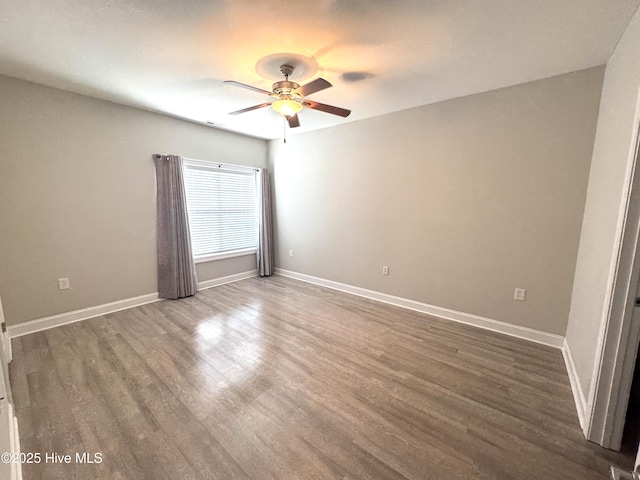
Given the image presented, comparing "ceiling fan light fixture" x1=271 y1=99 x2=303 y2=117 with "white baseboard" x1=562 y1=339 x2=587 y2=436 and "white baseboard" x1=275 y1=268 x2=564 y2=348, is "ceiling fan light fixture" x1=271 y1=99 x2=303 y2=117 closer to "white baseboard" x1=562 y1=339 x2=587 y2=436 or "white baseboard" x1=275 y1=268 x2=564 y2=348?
"white baseboard" x1=275 y1=268 x2=564 y2=348

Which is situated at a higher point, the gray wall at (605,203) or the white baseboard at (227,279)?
the gray wall at (605,203)

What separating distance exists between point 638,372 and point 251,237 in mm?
4790

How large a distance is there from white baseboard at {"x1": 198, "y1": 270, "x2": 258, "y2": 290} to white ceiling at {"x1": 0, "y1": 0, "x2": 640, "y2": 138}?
2726 mm

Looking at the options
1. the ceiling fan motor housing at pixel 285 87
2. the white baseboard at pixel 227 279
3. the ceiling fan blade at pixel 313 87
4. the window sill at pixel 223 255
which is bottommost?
the white baseboard at pixel 227 279

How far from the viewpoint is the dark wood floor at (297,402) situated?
1325mm

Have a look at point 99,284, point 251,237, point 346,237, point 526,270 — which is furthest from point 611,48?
point 99,284

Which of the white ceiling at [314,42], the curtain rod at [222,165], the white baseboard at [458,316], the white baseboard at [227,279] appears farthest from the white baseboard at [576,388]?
the curtain rod at [222,165]

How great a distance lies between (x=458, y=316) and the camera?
9.66 feet

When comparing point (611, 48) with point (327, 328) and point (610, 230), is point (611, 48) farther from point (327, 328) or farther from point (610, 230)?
point (327, 328)

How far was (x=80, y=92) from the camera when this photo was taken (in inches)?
109

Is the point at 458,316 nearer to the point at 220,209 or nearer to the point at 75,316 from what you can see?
the point at 220,209

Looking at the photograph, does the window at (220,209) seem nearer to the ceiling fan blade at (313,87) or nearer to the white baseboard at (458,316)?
the white baseboard at (458,316)

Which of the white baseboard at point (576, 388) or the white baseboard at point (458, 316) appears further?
the white baseboard at point (458, 316)

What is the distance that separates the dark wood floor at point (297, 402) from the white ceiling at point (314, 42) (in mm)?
2500
